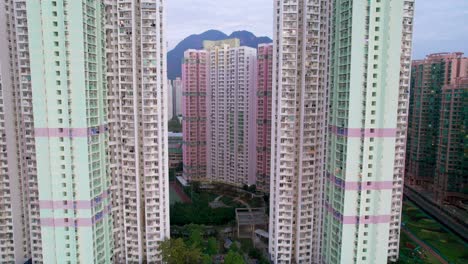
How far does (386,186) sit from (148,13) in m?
28.1

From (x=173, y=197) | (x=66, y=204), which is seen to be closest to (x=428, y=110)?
(x=173, y=197)

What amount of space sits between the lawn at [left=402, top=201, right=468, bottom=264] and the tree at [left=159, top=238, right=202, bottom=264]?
99.8 feet

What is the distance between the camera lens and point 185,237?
35844mm

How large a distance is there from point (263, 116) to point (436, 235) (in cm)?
3135

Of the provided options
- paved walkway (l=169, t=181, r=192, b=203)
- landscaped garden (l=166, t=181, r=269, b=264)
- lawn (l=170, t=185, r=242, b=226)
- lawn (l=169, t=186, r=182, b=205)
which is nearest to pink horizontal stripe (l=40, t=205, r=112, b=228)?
landscaped garden (l=166, t=181, r=269, b=264)

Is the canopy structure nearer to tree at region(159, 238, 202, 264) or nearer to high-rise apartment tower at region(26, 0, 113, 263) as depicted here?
tree at region(159, 238, 202, 264)

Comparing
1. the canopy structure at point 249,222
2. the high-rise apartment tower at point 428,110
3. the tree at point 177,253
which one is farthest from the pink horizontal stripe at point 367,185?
the high-rise apartment tower at point 428,110

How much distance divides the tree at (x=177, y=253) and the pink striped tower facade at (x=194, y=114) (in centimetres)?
3141

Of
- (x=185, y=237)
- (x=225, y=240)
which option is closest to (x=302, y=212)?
(x=225, y=240)

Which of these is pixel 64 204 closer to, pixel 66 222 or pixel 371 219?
pixel 66 222

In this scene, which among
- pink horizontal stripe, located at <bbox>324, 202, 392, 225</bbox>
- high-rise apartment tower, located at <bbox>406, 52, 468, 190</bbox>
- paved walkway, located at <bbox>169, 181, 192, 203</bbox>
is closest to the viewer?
pink horizontal stripe, located at <bbox>324, 202, 392, 225</bbox>

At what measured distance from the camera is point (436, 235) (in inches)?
1576

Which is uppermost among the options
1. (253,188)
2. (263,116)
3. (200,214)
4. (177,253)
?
(263,116)

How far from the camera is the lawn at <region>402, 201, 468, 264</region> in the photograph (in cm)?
3547
